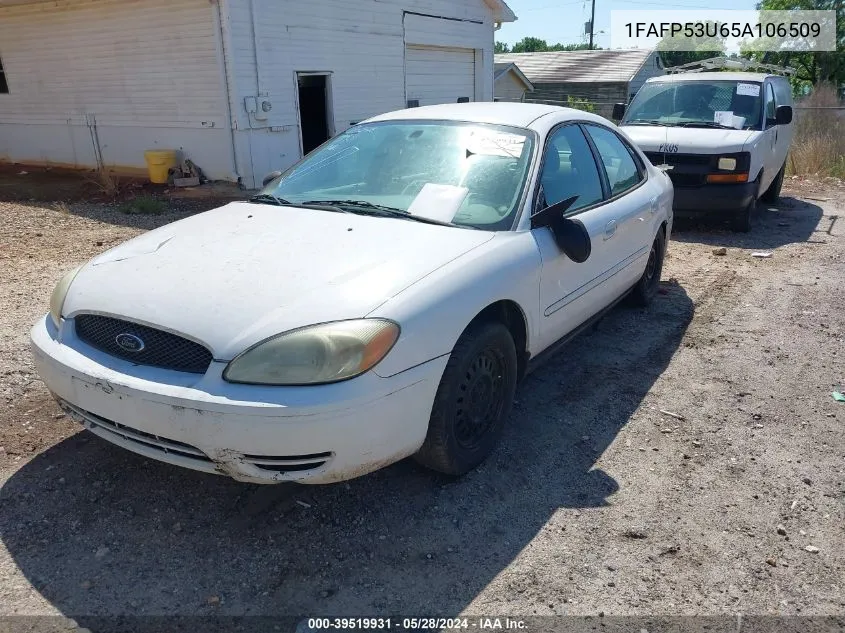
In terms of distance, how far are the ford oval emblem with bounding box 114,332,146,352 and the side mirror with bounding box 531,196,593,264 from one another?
198 cm

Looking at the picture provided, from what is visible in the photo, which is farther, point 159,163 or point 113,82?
point 113,82

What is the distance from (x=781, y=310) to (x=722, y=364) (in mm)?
1487

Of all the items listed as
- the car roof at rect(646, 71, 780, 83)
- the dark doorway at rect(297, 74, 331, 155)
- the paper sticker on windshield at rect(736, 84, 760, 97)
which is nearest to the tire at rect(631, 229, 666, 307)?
the paper sticker on windshield at rect(736, 84, 760, 97)

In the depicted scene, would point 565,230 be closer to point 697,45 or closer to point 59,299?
point 59,299

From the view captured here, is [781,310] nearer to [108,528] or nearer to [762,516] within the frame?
[762,516]

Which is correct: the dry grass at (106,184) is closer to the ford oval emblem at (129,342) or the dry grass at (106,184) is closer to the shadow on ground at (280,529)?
the shadow on ground at (280,529)

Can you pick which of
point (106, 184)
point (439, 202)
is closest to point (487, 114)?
point (439, 202)

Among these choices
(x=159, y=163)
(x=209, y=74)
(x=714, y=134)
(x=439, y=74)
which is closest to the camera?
(x=714, y=134)

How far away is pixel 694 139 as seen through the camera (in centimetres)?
839

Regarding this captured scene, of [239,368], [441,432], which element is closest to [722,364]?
[441,432]

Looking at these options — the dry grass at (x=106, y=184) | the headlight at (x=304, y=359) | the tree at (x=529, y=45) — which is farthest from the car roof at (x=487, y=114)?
the tree at (x=529, y=45)

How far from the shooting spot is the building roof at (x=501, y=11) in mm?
17141

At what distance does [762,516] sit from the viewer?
10.1ft

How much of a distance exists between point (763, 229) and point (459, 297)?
7.47 m
